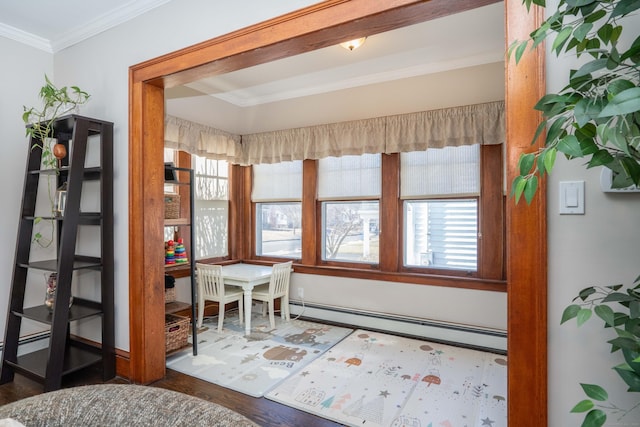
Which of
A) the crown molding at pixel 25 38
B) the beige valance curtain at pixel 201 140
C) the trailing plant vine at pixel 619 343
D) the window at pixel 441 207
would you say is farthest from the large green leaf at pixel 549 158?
the crown molding at pixel 25 38

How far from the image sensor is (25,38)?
285 cm

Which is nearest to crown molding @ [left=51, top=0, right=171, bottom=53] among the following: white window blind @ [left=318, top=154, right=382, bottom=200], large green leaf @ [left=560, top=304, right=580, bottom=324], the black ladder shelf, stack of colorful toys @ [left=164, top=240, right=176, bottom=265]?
the black ladder shelf

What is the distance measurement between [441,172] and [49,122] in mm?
3322

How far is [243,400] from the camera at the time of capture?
7.84 feet

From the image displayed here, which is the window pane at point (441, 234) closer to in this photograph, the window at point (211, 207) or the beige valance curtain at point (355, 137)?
the beige valance curtain at point (355, 137)

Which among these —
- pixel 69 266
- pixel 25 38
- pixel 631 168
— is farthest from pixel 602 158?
pixel 25 38

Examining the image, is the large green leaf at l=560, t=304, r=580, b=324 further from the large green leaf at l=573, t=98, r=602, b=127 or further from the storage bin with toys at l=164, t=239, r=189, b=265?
the storage bin with toys at l=164, t=239, r=189, b=265

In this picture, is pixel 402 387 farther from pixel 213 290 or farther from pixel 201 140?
pixel 201 140

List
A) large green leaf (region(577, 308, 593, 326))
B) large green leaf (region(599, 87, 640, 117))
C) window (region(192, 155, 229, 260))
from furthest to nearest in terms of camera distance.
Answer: window (region(192, 155, 229, 260))
large green leaf (region(577, 308, 593, 326))
large green leaf (region(599, 87, 640, 117))

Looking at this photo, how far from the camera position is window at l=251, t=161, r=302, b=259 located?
4.54 meters

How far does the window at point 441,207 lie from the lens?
3494 millimetres

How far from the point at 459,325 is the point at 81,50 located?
13.4 feet

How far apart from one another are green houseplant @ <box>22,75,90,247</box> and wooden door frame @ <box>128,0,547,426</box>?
521 millimetres

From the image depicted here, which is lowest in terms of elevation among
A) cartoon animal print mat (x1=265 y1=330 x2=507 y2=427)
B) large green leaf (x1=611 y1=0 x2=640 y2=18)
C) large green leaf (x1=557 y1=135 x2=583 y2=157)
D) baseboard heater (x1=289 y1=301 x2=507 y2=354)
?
cartoon animal print mat (x1=265 y1=330 x2=507 y2=427)
